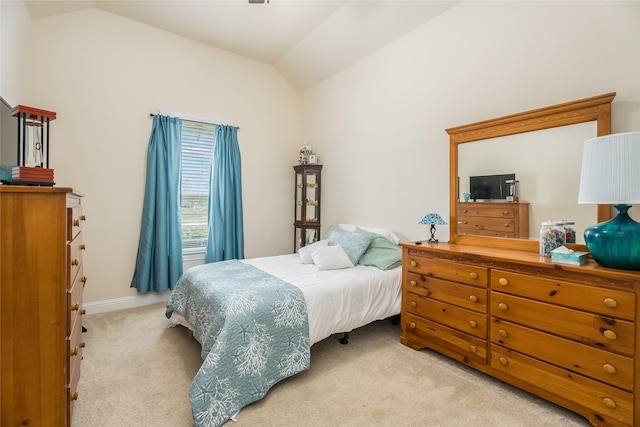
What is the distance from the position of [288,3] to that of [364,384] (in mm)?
3486

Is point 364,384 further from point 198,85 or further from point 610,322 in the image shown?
point 198,85

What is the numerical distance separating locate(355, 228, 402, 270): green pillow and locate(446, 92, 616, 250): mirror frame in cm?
53

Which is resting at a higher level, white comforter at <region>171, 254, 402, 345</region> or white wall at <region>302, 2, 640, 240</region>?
white wall at <region>302, 2, 640, 240</region>

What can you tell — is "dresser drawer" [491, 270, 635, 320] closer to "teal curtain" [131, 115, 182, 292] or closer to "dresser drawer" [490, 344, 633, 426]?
"dresser drawer" [490, 344, 633, 426]

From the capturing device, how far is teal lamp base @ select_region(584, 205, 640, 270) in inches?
56.6

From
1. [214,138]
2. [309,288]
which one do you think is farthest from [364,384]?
[214,138]

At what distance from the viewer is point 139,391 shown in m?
1.83

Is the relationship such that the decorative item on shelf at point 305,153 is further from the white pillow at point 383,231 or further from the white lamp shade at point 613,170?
the white lamp shade at point 613,170

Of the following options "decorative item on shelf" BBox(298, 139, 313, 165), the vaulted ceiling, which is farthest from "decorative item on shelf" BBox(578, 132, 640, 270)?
"decorative item on shelf" BBox(298, 139, 313, 165)

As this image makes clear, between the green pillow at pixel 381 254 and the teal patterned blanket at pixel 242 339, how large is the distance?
981mm

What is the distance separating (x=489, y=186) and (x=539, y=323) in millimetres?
1079

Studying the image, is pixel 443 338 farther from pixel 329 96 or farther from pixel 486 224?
pixel 329 96

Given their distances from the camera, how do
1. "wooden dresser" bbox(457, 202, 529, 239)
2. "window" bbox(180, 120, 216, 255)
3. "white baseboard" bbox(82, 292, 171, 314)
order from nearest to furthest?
"wooden dresser" bbox(457, 202, 529, 239) < "white baseboard" bbox(82, 292, 171, 314) < "window" bbox(180, 120, 216, 255)

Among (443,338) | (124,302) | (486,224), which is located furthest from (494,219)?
(124,302)
